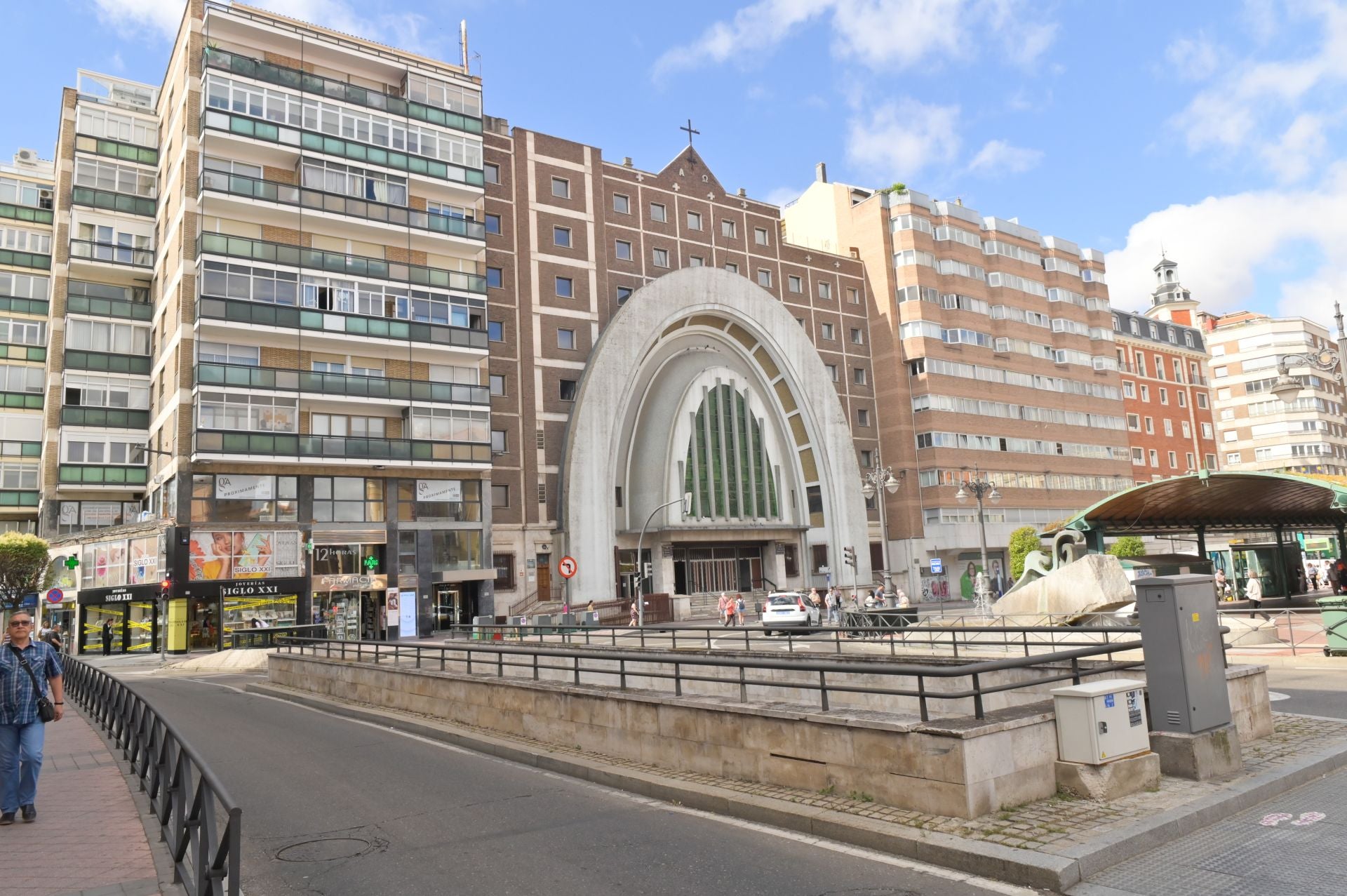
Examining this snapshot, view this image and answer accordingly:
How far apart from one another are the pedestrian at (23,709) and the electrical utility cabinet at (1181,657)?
32.4 ft

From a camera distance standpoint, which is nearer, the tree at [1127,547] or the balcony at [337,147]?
the balcony at [337,147]

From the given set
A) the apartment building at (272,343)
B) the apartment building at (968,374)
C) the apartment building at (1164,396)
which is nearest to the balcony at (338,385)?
the apartment building at (272,343)

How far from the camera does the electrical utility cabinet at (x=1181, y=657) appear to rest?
26.9ft

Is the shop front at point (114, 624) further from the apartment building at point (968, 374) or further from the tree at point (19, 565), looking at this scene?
the apartment building at point (968, 374)

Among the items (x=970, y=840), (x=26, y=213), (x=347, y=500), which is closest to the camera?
(x=970, y=840)

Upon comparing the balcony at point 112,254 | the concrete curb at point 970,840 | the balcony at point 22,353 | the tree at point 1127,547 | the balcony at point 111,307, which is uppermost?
the balcony at point 112,254

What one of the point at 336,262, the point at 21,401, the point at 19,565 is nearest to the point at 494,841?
the point at 336,262

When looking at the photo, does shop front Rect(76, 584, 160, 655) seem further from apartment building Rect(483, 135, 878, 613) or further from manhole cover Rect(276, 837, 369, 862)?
manhole cover Rect(276, 837, 369, 862)

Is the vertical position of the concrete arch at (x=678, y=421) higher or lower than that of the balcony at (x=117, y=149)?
lower

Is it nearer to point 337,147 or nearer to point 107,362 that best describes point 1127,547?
point 337,147

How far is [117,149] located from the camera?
146 feet

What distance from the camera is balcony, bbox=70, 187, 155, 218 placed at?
43.0 meters

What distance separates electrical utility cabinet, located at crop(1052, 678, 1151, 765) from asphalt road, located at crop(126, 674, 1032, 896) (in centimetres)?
203

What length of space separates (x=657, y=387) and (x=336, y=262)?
2012 centimetres
